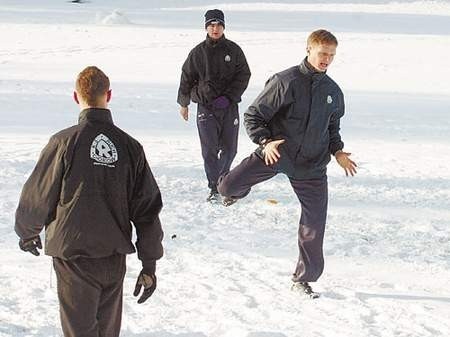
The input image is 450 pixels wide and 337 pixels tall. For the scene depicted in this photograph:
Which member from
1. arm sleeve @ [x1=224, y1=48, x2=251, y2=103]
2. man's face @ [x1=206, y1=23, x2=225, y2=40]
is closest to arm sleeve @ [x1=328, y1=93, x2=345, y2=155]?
arm sleeve @ [x1=224, y1=48, x2=251, y2=103]

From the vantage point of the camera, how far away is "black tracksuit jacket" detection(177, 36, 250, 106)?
752 cm

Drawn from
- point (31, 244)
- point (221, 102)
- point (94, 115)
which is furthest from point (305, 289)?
point (221, 102)

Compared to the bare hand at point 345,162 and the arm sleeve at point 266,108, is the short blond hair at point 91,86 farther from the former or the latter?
the bare hand at point 345,162

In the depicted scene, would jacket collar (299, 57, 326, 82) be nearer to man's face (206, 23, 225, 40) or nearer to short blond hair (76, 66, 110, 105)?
short blond hair (76, 66, 110, 105)

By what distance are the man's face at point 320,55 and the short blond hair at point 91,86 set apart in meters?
1.90

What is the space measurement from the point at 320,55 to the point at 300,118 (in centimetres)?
44

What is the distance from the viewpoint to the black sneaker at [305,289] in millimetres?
5305

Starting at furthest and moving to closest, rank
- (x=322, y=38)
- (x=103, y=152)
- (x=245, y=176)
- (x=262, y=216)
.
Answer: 1. (x=262, y=216)
2. (x=245, y=176)
3. (x=322, y=38)
4. (x=103, y=152)

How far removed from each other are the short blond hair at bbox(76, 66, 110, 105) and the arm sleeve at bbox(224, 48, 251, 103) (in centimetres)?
404

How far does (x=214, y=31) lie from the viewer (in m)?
7.45

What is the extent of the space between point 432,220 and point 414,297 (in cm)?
200

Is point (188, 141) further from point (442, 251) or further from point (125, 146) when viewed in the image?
point (125, 146)

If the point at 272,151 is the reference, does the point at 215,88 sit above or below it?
above

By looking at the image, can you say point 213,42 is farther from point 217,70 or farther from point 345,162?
point 345,162
